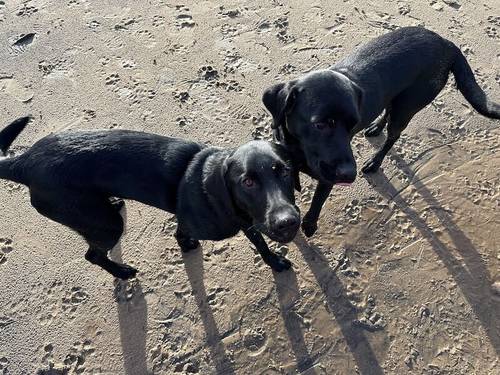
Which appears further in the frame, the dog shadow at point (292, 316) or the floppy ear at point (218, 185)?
the dog shadow at point (292, 316)

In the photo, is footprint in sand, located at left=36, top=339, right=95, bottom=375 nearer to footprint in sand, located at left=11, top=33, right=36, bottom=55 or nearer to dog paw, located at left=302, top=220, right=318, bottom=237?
dog paw, located at left=302, top=220, right=318, bottom=237

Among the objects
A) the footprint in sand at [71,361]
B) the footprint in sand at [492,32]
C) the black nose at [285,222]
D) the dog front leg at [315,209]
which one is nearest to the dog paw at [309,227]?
the dog front leg at [315,209]

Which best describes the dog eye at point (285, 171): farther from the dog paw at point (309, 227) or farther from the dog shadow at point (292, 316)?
the dog shadow at point (292, 316)

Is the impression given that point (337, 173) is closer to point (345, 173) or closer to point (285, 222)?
point (345, 173)

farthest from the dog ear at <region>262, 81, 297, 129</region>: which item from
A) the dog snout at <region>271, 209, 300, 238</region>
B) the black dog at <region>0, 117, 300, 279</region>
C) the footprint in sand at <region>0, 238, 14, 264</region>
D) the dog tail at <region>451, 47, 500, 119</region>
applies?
the footprint in sand at <region>0, 238, 14, 264</region>

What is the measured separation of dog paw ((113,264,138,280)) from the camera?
353cm

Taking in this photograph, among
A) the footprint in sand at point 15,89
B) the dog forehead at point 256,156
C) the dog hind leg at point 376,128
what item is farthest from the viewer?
the footprint in sand at point 15,89

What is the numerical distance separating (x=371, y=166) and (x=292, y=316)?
1.56 metres

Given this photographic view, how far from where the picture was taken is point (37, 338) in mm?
3398

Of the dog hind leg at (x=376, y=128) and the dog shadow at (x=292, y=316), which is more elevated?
the dog hind leg at (x=376, y=128)

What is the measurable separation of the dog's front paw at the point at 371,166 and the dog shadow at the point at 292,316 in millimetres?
1213

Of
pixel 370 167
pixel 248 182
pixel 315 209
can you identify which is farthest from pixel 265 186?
pixel 370 167

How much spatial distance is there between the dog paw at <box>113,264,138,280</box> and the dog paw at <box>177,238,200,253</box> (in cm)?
43

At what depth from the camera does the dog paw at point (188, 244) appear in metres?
3.62
